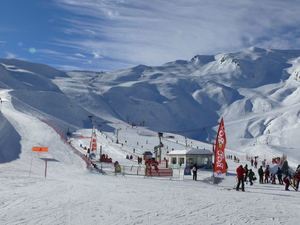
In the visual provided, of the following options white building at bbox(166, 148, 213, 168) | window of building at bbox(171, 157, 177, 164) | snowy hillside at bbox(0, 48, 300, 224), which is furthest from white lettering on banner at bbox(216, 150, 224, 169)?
window of building at bbox(171, 157, 177, 164)

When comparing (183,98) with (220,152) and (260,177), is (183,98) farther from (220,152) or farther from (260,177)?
(220,152)

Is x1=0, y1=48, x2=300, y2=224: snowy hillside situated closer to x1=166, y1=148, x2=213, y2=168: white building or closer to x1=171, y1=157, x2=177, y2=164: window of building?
x1=171, y1=157, x2=177, y2=164: window of building

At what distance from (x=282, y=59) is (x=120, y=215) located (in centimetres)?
19822

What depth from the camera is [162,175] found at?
23.0m

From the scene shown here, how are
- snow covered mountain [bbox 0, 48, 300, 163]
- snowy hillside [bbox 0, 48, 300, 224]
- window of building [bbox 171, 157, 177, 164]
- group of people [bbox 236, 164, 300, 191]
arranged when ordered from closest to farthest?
1. snowy hillside [bbox 0, 48, 300, 224]
2. group of people [bbox 236, 164, 300, 191]
3. window of building [bbox 171, 157, 177, 164]
4. snow covered mountain [bbox 0, 48, 300, 163]

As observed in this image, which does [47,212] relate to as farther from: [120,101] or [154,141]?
[120,101]

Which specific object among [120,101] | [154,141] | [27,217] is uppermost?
[120,101]

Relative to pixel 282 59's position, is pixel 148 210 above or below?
below

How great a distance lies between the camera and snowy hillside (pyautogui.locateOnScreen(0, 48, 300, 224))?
8.71 metres

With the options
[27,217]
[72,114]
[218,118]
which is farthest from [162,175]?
[218,118]

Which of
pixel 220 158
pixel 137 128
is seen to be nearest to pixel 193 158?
pixel 220 158

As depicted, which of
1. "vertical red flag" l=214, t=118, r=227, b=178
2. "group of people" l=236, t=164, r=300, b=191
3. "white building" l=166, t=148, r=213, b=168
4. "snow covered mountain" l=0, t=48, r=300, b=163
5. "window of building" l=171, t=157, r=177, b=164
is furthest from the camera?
"snow covered mountain" l=0, t=48, r=300, b=163

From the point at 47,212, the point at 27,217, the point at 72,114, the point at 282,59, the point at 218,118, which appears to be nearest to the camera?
the point at 27,217

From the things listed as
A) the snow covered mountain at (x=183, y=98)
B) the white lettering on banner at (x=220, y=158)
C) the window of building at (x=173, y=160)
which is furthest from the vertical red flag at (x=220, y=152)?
the snow covered mountain at (x=183, y=98)
